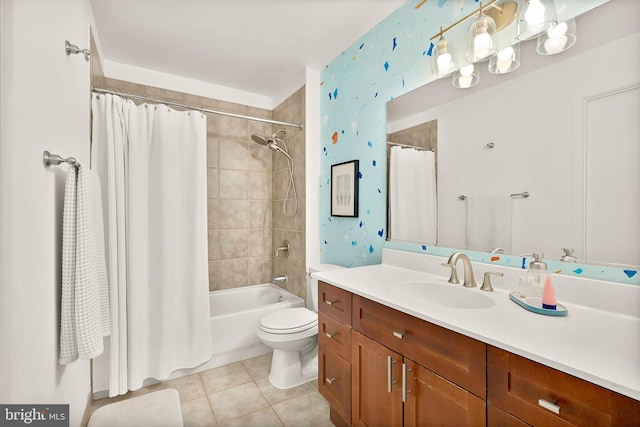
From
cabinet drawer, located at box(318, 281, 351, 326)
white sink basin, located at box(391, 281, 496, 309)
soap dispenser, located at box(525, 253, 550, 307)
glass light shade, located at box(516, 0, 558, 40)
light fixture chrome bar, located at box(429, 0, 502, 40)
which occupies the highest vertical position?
light fixture chrome bar, located at box(429, 0, 502, 40)

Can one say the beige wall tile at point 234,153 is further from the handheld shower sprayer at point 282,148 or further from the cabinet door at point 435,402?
the cabinet door at point 435,402

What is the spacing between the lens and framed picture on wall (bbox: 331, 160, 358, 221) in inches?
81.3

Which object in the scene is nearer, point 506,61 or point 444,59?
point 506,61

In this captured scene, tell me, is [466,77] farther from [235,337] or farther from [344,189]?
[235,337]

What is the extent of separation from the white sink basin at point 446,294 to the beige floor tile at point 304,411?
930mm

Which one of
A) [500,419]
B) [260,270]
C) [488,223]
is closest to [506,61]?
[488,223]

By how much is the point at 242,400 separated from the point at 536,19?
2.46m

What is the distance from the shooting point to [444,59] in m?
1.44

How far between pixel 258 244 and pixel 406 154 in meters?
1.86

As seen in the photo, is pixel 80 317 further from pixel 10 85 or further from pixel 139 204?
pixel 139 204

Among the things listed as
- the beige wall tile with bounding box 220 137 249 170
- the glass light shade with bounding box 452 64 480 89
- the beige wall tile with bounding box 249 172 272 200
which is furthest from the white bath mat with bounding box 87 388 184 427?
the glass light shade with bounding box 452 64 480 89

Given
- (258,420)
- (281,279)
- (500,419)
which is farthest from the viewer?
(281,279)

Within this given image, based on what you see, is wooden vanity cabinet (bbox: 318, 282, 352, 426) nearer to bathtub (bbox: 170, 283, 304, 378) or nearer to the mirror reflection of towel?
the mirror reflection of towel

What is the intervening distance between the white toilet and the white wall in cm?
101
